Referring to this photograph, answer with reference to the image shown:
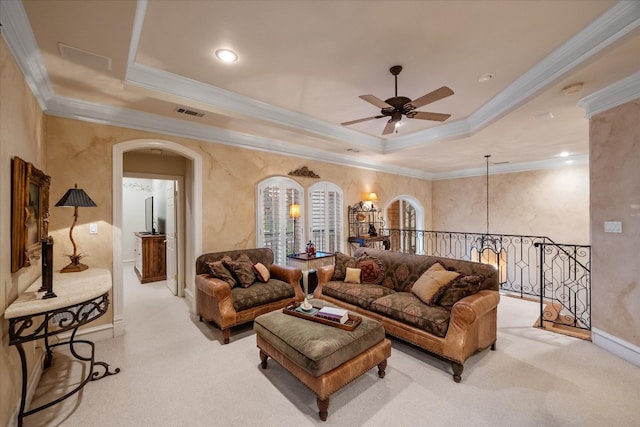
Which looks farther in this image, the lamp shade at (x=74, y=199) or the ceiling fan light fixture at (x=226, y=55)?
the lamp shade at (x=74, y=199)

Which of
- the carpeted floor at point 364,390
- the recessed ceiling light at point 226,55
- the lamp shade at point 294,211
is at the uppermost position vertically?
the recessed ceiling light at point 226,55

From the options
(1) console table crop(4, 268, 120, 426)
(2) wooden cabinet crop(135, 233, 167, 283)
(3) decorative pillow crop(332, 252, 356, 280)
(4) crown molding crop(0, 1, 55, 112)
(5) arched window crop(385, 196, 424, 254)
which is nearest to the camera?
(4) crown molding crop(0, 1, 55, 112)

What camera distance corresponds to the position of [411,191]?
319 inches

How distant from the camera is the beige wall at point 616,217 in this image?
2.83 metres

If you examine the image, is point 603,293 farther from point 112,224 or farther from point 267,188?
point 112,224

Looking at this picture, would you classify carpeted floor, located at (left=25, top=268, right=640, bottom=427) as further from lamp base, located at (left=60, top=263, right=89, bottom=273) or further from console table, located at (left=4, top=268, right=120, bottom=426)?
lamp base, located at (left=60, top=263, right=89, bottom=273)

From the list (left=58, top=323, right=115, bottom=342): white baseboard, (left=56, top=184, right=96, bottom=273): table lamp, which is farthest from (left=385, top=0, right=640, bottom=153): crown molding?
(left=58, top=323, right=115, bottom=342): white baseboard

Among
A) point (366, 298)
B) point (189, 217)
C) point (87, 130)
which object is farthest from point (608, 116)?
point (87, 130)

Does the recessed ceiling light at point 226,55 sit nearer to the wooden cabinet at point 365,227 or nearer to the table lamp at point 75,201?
the table lamp at point 75,201

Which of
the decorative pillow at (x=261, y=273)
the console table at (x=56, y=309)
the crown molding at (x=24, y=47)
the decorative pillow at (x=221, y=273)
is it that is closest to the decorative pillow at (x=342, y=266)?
the decorative pillow at (x=261, y=273)

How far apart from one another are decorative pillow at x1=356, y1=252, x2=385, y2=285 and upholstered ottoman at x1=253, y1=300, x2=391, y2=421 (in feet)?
4.44

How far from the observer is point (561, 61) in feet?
8.47

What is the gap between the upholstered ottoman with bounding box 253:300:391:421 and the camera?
205 centimetres

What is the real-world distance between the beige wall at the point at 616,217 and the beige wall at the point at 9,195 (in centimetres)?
543
